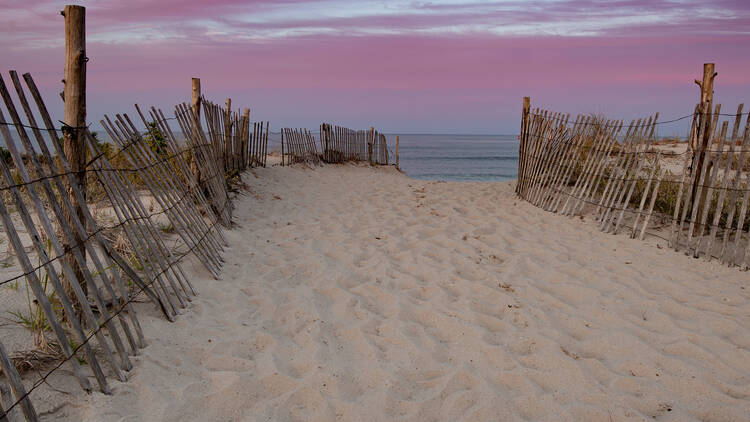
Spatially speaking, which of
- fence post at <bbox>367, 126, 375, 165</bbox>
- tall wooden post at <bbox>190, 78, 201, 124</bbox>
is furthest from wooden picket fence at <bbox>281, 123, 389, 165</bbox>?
tall wooden post at <bbox>190, 78, 201, 124</bbox>

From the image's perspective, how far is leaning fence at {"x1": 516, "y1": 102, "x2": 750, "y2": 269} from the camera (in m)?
4.42

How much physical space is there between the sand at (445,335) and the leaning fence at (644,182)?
1.11 feet

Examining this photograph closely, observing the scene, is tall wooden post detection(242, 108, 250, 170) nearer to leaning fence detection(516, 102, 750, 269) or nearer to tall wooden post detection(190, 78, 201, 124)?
tall wooden post detection(190, 78, 201, 124)

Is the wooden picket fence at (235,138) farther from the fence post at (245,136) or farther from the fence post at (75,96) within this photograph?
the fence post at (75,96)

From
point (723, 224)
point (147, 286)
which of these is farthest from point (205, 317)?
point (723, 224)

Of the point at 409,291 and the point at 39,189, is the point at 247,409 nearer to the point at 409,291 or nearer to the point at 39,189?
the point at 409,291

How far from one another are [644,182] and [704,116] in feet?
5.06

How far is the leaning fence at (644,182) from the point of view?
14.5 ft

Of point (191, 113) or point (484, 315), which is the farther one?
point (191, 113)

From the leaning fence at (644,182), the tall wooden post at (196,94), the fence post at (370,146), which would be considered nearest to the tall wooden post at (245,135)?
the tall wooden post at (196,94)

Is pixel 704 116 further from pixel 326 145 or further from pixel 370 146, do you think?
pixel 370 146

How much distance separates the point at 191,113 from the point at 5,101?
10.6 feet

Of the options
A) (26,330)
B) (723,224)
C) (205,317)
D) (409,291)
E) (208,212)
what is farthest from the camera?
(723,224)

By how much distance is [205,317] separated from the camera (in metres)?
3.10
